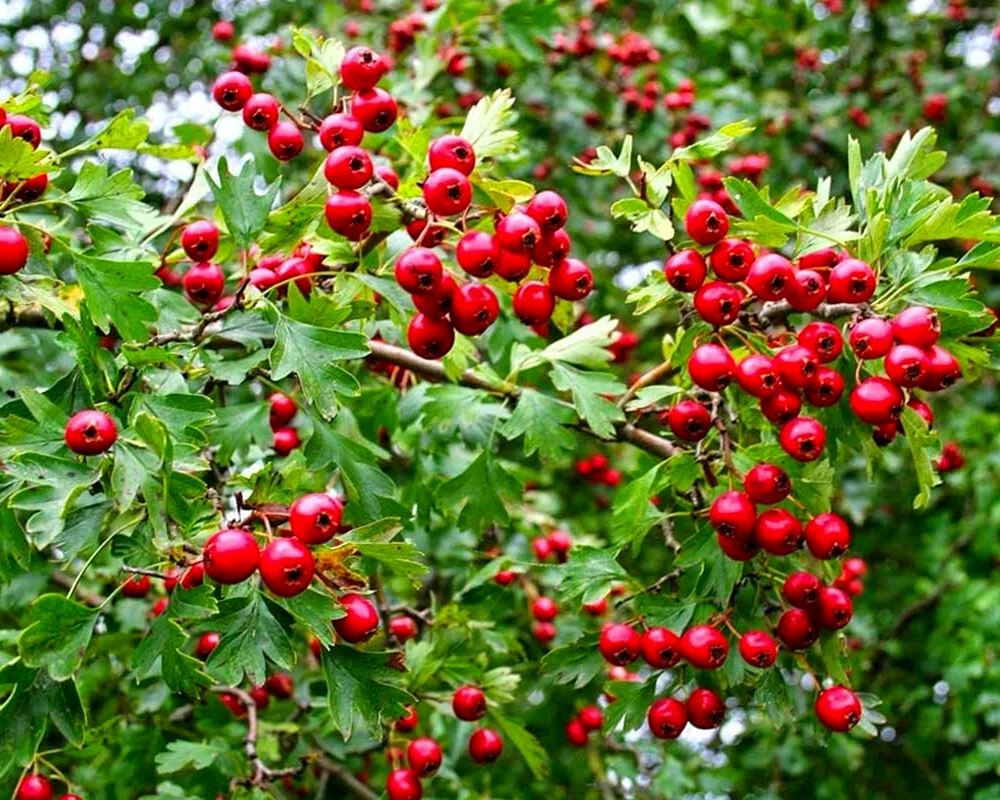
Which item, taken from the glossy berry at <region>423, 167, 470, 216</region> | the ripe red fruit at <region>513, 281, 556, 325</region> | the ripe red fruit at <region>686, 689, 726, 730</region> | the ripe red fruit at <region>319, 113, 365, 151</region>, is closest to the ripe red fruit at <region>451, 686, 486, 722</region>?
the ripe red fruit at <region>686, 689, 726, 730</region>

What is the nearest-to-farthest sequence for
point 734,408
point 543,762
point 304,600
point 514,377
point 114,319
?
point 304,600 < point 114,319 < point 734,408 < point 514,377 < point 543,762

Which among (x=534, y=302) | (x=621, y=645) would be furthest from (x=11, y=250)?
(x=621, y=645)

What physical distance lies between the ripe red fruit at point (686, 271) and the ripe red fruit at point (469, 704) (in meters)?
1.00

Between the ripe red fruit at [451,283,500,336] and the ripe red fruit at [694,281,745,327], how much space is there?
377 millimetres

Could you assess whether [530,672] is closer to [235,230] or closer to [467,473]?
[467,473]

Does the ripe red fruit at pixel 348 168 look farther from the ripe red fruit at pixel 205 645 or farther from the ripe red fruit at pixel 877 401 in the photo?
the ripe red fruit at pixel 205 645

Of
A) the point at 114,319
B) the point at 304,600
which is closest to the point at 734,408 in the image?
the point at 304,600

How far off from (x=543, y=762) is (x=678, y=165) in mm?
1484

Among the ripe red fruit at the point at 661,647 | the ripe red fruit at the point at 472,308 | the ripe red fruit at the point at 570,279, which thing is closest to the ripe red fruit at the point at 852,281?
the ripe red fruit at the point at 570,279

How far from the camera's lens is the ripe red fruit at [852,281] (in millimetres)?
1885

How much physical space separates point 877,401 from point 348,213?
97 cm

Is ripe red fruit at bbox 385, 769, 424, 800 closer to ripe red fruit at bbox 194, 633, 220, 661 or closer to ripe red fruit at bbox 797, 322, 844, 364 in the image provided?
ripe red fruit at bbox 194, 633, 220, 661

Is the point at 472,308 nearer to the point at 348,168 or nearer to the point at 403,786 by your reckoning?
the point at 348,168

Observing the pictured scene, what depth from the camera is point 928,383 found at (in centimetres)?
189
